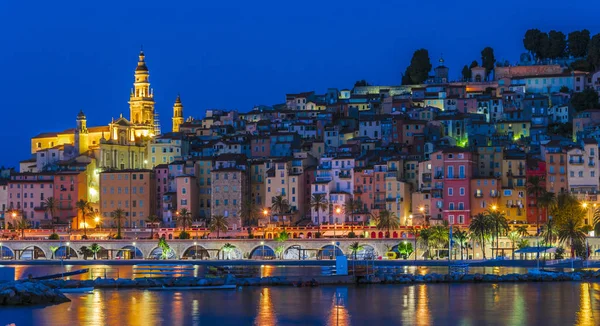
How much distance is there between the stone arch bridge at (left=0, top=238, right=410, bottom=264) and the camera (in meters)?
86.7

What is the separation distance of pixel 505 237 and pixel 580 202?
20.1 feet

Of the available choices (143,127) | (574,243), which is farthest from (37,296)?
(143,127)

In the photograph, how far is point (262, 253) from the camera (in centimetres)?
8956

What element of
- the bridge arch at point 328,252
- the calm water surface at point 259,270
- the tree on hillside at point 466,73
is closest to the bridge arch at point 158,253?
the calm water surface at point 259,270

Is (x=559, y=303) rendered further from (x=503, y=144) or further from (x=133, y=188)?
(x=133, y=188)

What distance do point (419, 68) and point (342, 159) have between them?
115ft

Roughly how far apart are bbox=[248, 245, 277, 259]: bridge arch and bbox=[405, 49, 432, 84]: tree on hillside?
4442 centimetres

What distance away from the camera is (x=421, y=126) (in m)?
104

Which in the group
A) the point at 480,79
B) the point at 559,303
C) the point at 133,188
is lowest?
the point at 559,303

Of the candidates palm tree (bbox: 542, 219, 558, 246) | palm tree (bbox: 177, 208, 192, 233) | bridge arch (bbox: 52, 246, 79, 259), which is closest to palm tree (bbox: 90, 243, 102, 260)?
bridge arch (bbox: 52, 246, 79, 259)

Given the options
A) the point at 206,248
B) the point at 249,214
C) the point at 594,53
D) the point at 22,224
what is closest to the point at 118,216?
the point at 22,224

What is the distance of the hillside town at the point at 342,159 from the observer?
297ft

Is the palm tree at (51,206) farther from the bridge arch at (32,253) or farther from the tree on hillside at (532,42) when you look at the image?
the tree on hillside at (532,42)

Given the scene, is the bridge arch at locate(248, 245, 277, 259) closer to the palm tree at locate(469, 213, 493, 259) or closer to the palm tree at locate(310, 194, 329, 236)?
the palm tree at locate(310, 194, 329, 236)
